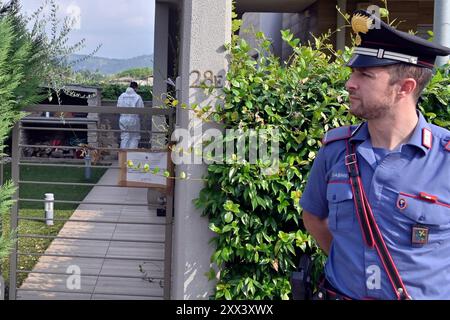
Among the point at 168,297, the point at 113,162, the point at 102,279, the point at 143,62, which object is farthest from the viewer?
the point at 113,162

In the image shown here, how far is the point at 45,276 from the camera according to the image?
6238 mm

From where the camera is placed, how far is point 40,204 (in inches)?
426

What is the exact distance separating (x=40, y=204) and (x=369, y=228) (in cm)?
919

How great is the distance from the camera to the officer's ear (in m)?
2.49

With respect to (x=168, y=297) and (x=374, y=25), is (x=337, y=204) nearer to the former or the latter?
(x=374, y=25)

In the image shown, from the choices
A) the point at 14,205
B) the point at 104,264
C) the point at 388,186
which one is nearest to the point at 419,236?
the point at 388,186

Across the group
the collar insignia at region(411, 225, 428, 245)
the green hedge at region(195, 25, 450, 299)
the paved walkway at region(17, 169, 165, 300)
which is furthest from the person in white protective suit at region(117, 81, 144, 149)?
the collar insignia at region(411, 225, 428, 245)

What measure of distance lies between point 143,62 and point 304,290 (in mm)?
6026

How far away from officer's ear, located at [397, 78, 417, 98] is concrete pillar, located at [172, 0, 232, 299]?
6.42ft

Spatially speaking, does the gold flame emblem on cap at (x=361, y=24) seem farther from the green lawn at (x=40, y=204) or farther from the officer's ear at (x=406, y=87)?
the green lawn at (x=40, y=204)

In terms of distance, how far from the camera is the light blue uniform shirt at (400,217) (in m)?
2.37

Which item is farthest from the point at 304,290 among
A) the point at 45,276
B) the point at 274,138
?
the point at 45,276

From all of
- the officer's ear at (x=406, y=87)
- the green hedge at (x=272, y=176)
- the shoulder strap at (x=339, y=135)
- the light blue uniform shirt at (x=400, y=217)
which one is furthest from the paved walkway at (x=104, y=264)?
the officer's ear at (x=406, y=87)

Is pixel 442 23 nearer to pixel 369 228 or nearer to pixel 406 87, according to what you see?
pixel 406 87
